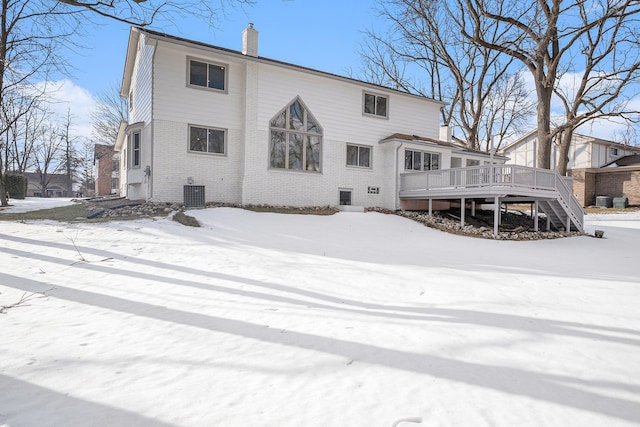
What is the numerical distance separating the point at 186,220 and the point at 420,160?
1254 cm

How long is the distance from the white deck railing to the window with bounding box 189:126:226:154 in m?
9.28

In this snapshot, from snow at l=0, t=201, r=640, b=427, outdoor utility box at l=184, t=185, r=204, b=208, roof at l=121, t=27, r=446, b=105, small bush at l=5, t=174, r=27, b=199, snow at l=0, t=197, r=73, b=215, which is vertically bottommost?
snow at l=0, t=201, r=640, b=427

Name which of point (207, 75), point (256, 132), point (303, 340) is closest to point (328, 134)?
point (256, 132)

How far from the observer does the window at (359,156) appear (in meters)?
17.5

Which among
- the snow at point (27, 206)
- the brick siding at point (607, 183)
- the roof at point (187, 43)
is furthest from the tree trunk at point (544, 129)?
the snow at point (27, 206)

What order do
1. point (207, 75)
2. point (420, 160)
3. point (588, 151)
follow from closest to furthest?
1. point (207, 75)
2. point (420, 160)
3. point (588, 151)

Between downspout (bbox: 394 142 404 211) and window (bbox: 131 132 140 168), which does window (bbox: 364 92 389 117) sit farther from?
window (bbox: 131 132 140 168)

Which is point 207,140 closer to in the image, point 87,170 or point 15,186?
point 15,186

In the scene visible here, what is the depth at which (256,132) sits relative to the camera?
590 inches

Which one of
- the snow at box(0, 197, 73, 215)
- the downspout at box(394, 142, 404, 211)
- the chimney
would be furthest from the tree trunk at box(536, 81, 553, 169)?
the snow at box(0, 197, 73, 215)

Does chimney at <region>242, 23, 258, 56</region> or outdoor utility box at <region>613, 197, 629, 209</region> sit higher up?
chimney at <region>242, 23, 258, 56</region>

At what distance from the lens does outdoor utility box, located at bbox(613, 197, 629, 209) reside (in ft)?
85.8

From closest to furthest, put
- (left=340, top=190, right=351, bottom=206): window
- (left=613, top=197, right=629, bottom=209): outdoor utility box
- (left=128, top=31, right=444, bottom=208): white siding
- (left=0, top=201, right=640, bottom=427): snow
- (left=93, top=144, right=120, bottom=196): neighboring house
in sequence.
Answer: (left=0, top=201, right=640, bottom=427): snow < (left=128, top=31, right=444, bottom=208): white siding < (left=340, top=190, right=351, bottom=206): window < (left=613, top=197, right=629, bottom=209): outdoor utility box < (left=93, top=144, right=120, bottom=196): neighboring house

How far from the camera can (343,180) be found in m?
17.2
